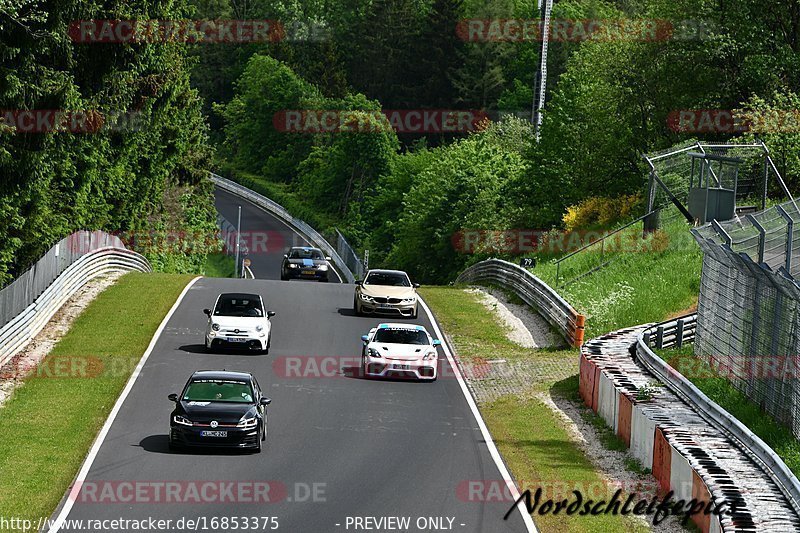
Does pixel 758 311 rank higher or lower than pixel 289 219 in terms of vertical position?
higher

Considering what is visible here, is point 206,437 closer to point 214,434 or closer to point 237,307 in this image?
point 214,434

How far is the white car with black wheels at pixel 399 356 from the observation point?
29297mm

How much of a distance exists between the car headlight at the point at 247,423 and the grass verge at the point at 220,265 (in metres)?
68.6

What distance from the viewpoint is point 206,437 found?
21.3m

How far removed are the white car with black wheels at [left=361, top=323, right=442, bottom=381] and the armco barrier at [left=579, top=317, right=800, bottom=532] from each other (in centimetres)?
363

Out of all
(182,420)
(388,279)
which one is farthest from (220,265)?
(182,420)

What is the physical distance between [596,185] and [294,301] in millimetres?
20961

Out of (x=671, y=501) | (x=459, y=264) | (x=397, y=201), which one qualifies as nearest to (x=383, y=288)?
(x=671, y=501)

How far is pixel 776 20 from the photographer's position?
176 feet

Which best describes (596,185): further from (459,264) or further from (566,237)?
(459,264)

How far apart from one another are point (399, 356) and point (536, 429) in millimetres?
4877

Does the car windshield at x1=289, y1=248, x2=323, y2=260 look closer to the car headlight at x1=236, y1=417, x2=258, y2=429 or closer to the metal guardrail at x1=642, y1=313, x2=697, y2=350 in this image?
the metal guardrail at x1=642, y1=313, x2=697, y2=350

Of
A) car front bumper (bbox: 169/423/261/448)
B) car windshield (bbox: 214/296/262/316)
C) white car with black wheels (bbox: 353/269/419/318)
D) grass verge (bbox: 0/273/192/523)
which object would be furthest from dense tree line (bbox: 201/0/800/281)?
car front bumper (bbox: 169/423/261/448)

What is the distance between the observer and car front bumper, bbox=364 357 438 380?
29.3 m
